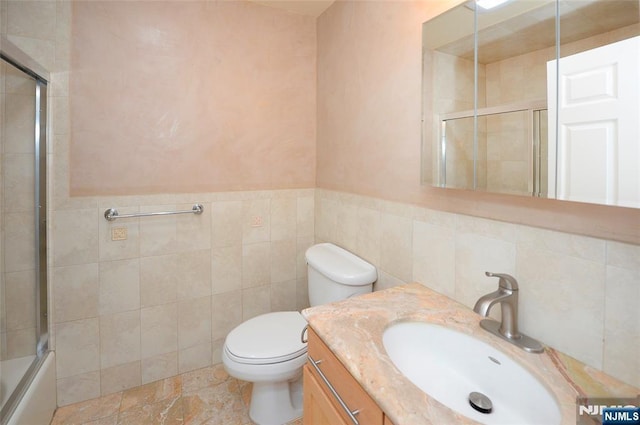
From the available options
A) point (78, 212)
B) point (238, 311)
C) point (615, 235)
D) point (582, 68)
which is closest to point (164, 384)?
point (238, 311)

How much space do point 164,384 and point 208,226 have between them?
0.98m

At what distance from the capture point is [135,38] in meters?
1.84

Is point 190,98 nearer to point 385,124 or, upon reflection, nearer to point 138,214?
point 138,214

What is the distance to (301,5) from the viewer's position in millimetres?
2125

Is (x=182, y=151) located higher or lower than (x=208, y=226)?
higher

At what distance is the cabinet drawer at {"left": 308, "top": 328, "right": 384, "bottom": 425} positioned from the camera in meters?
0.81

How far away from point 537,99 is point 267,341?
1.49m

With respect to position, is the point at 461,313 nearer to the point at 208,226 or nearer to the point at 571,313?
the point at 571,313

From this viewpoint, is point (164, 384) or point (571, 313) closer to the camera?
point (571, 313)

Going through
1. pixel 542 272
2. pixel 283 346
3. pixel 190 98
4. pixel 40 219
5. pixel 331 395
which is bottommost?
→ pixel 283 346

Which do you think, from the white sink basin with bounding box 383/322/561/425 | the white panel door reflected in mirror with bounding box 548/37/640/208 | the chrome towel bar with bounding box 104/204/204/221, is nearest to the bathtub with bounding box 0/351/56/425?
the chrome towel bar with bounding box 104/204/204/221

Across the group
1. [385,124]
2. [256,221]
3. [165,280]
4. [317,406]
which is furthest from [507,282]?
[165,280]

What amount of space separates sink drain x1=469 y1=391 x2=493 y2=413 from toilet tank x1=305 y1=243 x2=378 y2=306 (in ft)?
2.51

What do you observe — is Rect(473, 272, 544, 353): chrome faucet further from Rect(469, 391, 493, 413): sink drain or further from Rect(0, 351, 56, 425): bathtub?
Rect(0, 351, 56, 425): bathtub
